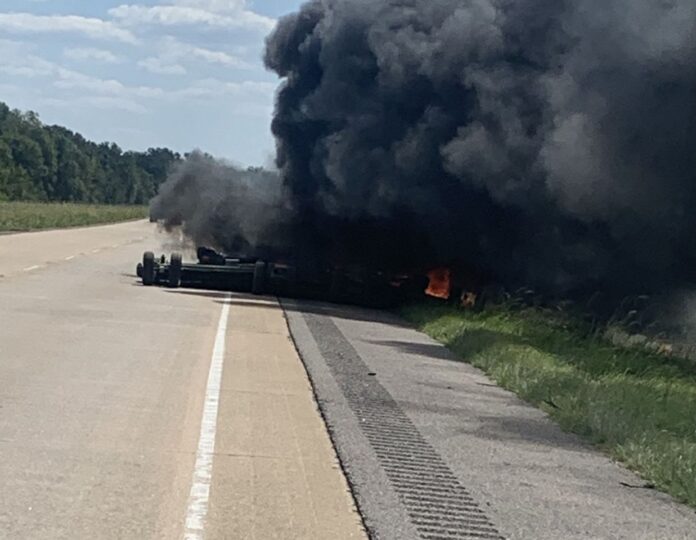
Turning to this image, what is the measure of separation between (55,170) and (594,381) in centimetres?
15057

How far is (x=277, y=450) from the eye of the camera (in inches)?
386

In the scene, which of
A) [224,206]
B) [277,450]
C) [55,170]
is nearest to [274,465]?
[277,450]

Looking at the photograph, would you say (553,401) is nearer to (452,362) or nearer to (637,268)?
(452,362)

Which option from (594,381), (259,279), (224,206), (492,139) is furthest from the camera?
(224,206)

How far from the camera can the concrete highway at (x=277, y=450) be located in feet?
25.0

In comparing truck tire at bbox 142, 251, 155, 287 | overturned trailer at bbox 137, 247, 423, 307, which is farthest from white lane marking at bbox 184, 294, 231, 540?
truck tire at bbox 142, 251, 155, 287

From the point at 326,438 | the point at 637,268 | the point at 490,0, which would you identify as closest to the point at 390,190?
the point at 490,0

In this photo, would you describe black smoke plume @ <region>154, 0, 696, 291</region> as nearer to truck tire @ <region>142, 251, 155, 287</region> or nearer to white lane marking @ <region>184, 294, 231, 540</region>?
truck tire @ <region>142, 251, 155, 287</region>

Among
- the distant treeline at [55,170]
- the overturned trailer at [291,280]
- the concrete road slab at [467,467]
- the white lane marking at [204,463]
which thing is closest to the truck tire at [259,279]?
the overturned trailer at [291,280]

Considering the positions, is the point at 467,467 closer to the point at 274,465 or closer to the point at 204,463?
the point at 274,465

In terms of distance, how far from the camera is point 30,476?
8.30m

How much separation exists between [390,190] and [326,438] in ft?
64.0

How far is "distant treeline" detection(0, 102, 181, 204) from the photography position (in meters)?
141

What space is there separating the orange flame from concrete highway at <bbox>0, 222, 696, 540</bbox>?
12.0 metres
